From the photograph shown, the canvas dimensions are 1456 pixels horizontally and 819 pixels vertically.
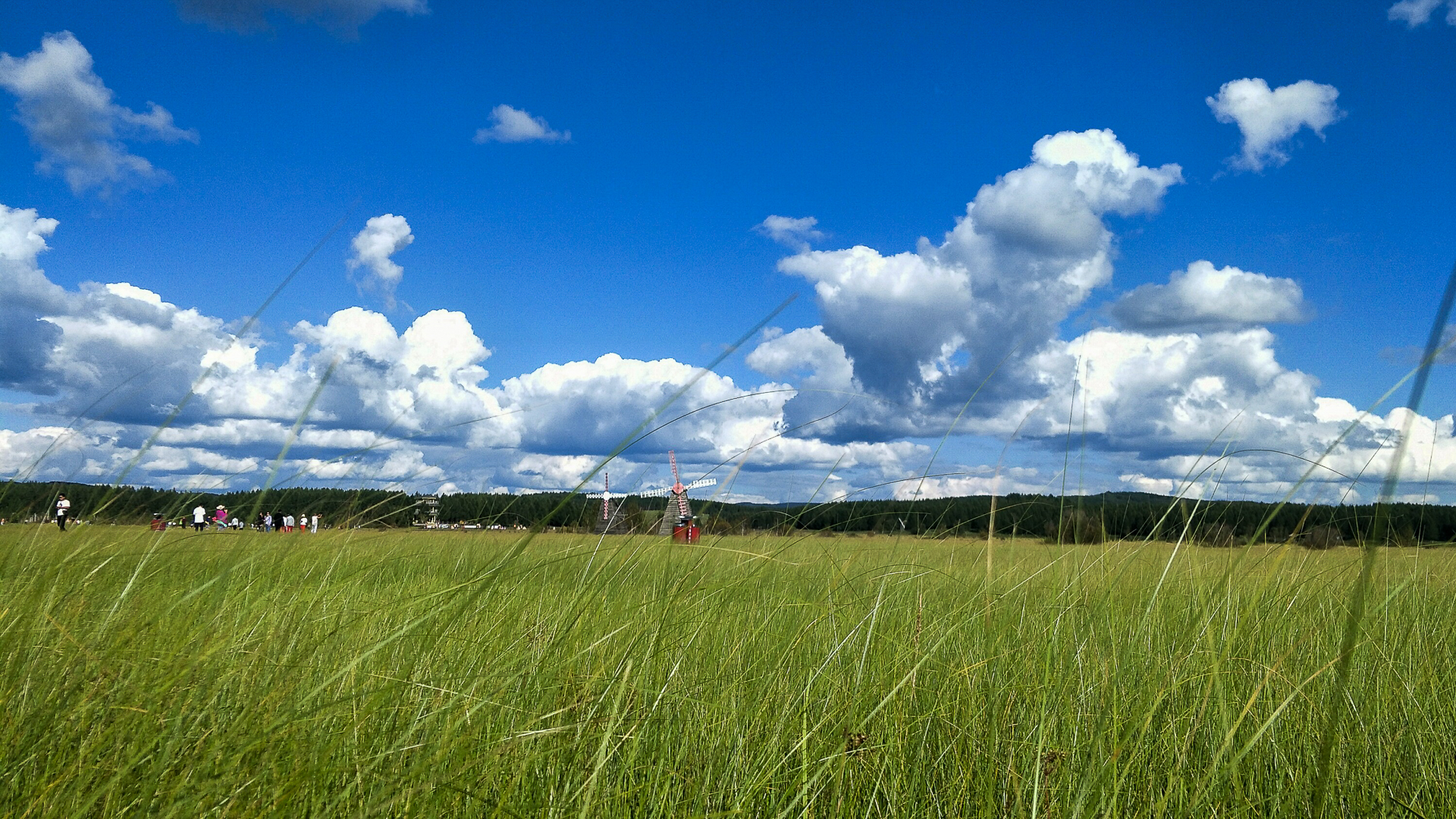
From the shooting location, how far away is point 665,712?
7.09ft

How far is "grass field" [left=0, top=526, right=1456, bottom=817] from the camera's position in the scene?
1.59 metres

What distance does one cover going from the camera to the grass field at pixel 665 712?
1.59 meters

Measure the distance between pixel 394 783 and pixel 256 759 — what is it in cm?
39

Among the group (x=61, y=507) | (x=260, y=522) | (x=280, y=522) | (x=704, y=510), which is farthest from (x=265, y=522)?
(x=61, y=507)

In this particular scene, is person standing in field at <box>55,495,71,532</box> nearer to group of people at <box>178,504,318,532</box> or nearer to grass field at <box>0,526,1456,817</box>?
group of people at <box>178,504,318,532</box>

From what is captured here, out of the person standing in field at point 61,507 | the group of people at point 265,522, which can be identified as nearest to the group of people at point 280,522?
the group of people at point 265,522

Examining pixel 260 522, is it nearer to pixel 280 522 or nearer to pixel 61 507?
pixel 280 522

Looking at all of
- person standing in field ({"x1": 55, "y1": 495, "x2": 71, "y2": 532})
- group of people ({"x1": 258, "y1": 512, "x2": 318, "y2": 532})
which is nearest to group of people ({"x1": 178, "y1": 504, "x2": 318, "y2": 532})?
group of people ({"x1": 258, "y1": 512, "x2": 318, "y2": 532})

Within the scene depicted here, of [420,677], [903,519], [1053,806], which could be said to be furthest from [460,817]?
[903,519]

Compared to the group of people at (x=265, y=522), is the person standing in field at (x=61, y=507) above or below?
below

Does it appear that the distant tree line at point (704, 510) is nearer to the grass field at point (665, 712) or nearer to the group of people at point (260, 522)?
the group of people at point (260, 522)

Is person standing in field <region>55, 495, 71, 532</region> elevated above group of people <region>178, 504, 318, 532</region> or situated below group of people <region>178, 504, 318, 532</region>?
below

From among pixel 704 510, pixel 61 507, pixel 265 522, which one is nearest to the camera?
pixel 265 522

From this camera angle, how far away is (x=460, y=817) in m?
1.58
